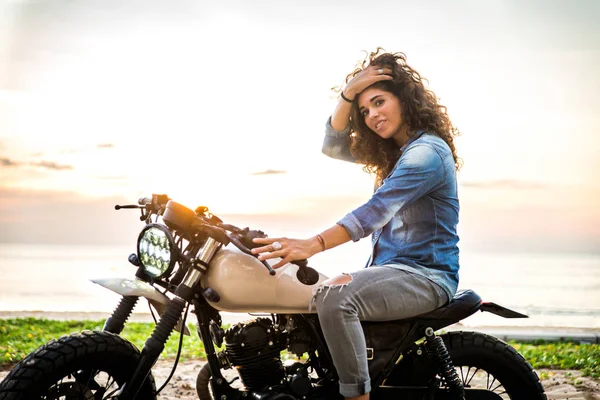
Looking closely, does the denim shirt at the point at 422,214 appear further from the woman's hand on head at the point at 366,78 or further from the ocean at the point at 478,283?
the ocean at the point at 478,283

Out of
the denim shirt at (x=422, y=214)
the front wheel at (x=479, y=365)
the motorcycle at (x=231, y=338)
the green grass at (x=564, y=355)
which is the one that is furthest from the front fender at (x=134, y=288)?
the green grass at (x=564, y=355)

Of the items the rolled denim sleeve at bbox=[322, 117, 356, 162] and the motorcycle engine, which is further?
the rolled denim sleeve at bbox=[322, 117, 356, 162]

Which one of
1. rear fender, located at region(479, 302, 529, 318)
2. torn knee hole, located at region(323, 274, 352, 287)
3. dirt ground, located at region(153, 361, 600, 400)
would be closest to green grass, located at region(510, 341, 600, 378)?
dirt ground, located at region(153, 361, 600, 400)

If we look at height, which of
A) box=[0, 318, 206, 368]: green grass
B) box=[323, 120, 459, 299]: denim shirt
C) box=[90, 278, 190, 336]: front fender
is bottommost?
box=[0, 318, 206, 368]: green grass

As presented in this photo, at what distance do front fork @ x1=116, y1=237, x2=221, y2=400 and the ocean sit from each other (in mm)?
1095

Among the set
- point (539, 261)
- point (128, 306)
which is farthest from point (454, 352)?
point (539, 261)

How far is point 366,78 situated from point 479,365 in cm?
147

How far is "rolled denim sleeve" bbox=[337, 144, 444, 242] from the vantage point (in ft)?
9.62

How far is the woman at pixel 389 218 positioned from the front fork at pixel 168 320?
0.28 m

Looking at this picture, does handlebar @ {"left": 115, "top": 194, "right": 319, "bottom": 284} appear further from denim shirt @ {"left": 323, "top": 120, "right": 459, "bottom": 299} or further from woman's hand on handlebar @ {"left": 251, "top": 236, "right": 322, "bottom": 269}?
denim shirt @ {"left": 323, "top": 120, "right": 459, "bottom": 299}

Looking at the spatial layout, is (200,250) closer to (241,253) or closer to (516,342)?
(241,253)

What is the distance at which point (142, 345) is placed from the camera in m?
7.05

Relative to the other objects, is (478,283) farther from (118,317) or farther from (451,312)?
(118,317)

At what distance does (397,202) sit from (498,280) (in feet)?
52.0
